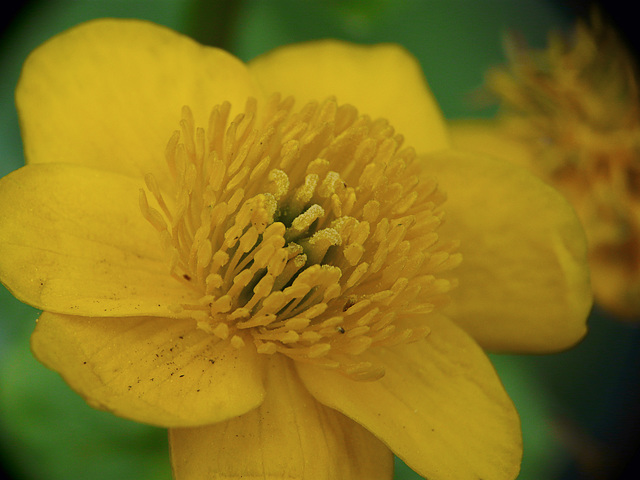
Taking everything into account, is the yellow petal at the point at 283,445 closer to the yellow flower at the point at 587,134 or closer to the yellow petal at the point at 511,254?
the yellow petal at the point at 511,254

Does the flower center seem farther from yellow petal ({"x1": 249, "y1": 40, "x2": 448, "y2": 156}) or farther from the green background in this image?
the green background

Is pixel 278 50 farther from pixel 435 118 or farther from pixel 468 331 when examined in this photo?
pixel 468 331

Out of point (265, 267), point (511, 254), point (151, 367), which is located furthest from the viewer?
point (511, 254)

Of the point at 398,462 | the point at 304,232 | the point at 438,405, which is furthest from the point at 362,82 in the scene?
the point at 398,462

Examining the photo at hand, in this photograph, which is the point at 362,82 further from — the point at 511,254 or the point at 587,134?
the point at 587,134

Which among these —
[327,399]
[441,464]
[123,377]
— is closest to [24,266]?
[123,377]

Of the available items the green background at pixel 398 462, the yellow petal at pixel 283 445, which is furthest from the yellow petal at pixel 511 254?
the green background at pixel 398 462
